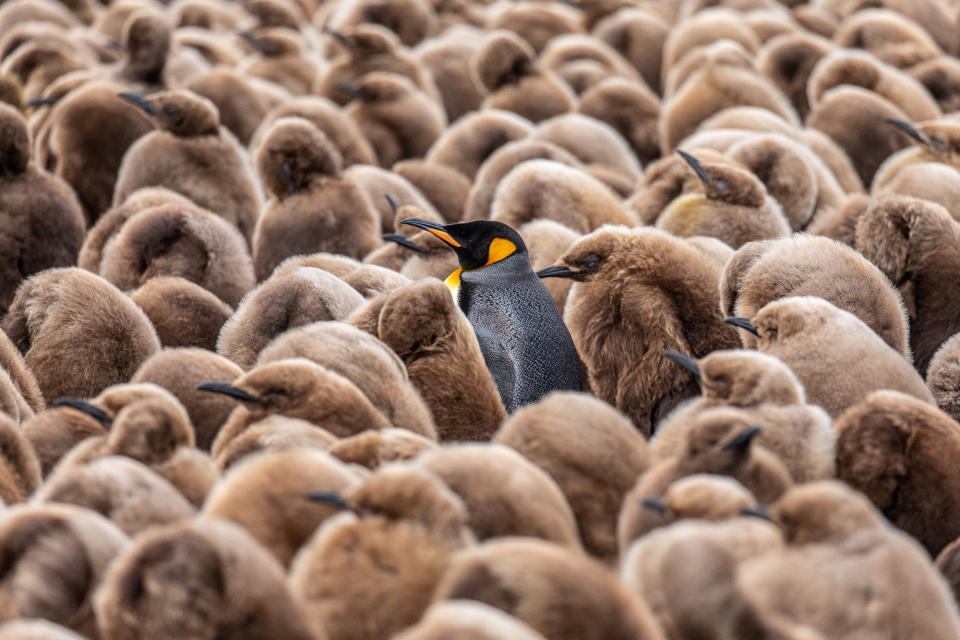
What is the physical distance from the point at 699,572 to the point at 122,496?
1.32m

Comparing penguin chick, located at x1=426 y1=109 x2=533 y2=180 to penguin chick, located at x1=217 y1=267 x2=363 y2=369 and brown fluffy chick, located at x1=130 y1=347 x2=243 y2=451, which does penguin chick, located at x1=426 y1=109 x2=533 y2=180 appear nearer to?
penguin chick, located at x1=217 y1=267 x2=363 y2=369

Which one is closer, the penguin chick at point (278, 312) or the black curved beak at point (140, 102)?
the penguin chick at point (278, 312)

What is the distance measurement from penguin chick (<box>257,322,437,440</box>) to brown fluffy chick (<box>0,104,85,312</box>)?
A: 7.65ft

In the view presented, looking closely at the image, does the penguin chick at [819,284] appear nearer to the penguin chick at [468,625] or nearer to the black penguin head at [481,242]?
the black penguin head at [481,242]

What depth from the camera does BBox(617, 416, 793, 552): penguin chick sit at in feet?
10.5

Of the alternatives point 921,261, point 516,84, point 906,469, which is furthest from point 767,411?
point 516,84

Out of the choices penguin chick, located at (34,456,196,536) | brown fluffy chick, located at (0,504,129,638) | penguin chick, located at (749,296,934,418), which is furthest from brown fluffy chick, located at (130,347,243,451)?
penguin chick, located at (749,296,934,418)

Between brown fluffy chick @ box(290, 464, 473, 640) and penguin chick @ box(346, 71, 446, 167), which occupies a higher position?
brown fluffy chick @ box(290, 464, 473, 640)

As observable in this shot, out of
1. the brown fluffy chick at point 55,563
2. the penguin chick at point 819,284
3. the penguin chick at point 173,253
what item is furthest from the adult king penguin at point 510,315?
the brown fluffy chick at point 55,563

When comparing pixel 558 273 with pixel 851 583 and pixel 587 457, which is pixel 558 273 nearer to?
pixel 587 457

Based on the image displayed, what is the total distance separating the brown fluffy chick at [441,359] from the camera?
430 centimetres

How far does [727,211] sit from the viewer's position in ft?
20.0

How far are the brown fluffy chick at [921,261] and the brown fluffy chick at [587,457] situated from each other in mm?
1964

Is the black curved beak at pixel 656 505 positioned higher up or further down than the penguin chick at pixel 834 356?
higher up
